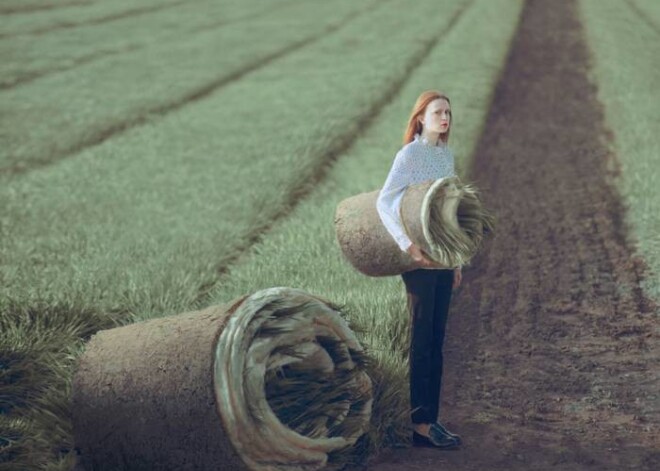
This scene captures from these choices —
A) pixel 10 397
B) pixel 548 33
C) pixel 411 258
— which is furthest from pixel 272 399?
pixel 548 33

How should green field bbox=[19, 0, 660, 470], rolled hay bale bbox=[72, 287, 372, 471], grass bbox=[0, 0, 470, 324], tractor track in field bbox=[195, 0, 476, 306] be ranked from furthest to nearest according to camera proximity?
1. tractor track in field bbox=[195, 0, 476, 306]
2. grass bbox=[0, 0, 470, 324]
3. green field bbox=[19, 0, 660, 470]
4. rolled hay bale bbox=[72, 287, 372, 471]

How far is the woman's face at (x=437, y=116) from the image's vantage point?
225 inches

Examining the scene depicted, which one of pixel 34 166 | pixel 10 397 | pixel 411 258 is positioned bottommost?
pixel 34 166

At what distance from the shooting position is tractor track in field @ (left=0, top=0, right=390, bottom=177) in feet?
43.8

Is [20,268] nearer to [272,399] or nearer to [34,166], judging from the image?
[272,399]

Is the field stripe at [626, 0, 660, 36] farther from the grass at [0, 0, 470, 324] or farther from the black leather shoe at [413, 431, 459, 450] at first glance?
the black leather shoe at [413, 431, 459, 450]

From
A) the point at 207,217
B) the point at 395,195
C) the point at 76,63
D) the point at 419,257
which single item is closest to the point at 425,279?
the point at 419,257

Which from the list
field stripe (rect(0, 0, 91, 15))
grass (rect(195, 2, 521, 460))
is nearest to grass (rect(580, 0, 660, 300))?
grass (rect(195, 2, 521, 460))

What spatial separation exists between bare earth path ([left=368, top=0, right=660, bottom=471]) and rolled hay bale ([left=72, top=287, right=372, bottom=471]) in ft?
1.49

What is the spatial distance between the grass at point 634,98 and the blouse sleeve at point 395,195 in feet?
10.9

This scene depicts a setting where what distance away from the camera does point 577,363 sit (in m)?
7.22

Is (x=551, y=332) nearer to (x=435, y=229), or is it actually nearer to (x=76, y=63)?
(x=435, y=229)

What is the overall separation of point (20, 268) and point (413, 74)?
35.6 ft

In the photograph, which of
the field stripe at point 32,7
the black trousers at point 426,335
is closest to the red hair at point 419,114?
the black trousers at point 426,335
